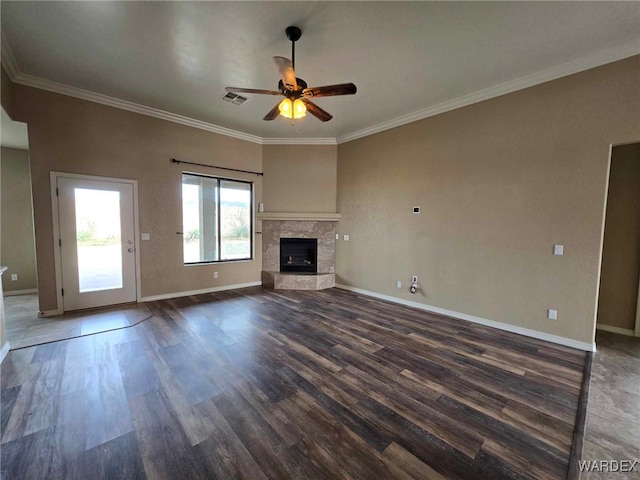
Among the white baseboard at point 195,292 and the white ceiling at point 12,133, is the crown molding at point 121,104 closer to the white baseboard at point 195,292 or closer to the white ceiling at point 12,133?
the white ceiling at point 12,133

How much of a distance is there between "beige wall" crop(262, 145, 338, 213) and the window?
1.86 feet

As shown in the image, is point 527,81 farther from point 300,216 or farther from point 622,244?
point 300,216

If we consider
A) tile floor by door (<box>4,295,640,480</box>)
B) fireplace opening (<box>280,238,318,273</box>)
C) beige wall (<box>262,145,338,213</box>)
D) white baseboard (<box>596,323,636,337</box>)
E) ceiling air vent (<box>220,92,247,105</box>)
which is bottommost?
tile floor by door (<box>4,295,640,480</box>)

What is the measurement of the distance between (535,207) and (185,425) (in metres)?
4.27

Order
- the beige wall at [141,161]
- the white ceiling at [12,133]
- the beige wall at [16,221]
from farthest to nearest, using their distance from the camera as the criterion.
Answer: the beige wall at [16,221] → the beige wall at [141,161] → the white ceiling at [12,133]

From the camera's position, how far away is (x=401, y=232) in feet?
15.2

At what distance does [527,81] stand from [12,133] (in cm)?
726

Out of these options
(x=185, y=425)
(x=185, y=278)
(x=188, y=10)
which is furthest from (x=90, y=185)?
(x=185, y=425)

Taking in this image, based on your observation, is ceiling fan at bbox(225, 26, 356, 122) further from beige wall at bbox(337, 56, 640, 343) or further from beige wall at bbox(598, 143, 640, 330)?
beige wall at bbox(598, 143, 640, 330)

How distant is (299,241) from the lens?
5.89 metres

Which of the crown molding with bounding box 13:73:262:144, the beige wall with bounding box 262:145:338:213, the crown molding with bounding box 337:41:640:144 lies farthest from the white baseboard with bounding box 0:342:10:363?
the crown molding with bounding box 337:41:640:144

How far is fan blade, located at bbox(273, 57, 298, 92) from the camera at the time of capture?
7.35 ft

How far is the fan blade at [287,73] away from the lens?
2.24m

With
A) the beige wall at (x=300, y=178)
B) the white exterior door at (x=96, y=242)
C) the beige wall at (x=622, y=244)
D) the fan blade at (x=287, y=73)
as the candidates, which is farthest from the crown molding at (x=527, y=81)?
the white exterior door at (x=96, y=242)
